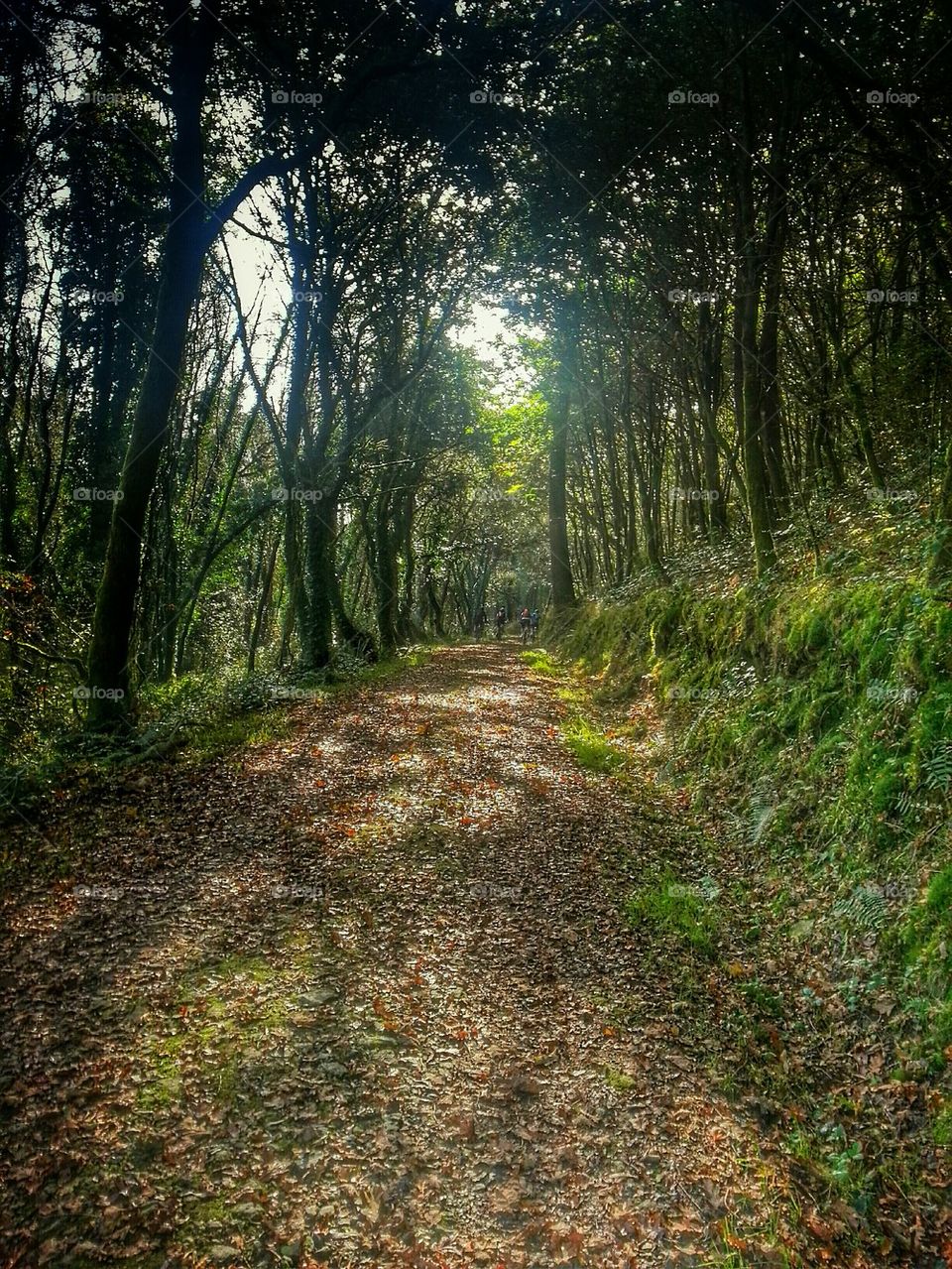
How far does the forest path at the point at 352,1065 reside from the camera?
308cm

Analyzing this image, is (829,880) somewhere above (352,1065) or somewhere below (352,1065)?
above

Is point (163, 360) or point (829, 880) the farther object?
point (163, 360)

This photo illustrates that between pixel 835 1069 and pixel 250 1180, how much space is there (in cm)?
342

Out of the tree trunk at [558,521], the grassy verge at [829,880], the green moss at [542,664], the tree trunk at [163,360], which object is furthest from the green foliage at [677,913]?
the tree trunk at [558,521]

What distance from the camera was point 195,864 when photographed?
231 inches

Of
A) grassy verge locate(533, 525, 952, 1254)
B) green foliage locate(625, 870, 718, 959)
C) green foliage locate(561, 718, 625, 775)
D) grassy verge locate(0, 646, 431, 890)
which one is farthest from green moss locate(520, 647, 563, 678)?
green foliage locate(625, 870, 718, 959)

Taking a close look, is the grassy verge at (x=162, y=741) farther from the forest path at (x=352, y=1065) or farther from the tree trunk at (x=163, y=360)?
the tree trunk at (x=163, y=360)

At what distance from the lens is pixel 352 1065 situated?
13.0 ft

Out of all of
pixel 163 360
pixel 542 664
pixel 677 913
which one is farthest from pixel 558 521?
pixel 677 913

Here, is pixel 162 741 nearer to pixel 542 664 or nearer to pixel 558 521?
pixel 542 664

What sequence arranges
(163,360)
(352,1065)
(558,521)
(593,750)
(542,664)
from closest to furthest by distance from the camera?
(352,1065)
(163,360)
(593,750)
(542,664)
(558,521)

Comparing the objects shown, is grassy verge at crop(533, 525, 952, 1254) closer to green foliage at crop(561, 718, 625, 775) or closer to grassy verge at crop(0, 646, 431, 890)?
green foliage at crop(561, 718, 625, 775)

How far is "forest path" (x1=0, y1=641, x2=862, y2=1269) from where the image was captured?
121 inches

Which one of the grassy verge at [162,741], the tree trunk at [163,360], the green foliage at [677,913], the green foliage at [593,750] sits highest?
the tree trunk at [163,360]
